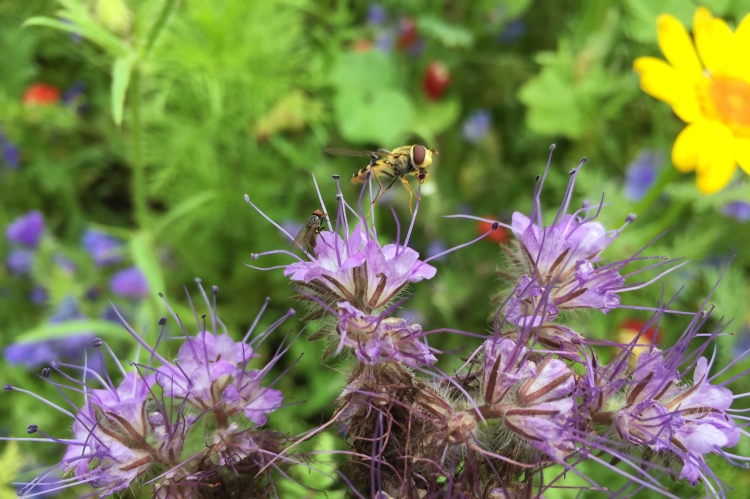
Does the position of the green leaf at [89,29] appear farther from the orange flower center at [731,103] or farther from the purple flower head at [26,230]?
the orange flower center at [731,103]

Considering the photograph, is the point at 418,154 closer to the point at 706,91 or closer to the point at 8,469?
the point at 706,91

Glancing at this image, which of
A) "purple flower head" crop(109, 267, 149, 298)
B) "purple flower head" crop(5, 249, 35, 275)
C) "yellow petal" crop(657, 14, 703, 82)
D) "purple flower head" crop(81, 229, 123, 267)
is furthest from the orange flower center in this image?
"purple flower head" crop(5, 249, 35, 275)

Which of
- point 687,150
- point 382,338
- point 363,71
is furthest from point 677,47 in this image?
point 363,71

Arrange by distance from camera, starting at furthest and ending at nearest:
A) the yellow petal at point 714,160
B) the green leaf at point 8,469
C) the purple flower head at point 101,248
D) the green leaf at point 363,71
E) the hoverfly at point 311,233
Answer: the green leaf at point 363,71, the purple flower head at point 101,248, the green leaf at point 8,469, the yellow petal at point 714,160, the hoverfly at point 311,233

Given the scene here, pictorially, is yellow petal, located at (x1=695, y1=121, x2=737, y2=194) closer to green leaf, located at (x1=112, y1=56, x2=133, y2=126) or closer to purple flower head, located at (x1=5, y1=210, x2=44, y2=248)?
green leaf, located at (x1=112, y1=56, x2=133, y2=126)

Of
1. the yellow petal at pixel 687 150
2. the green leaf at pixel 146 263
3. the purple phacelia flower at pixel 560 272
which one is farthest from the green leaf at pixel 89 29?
the yellow petal at pixel 687 150
